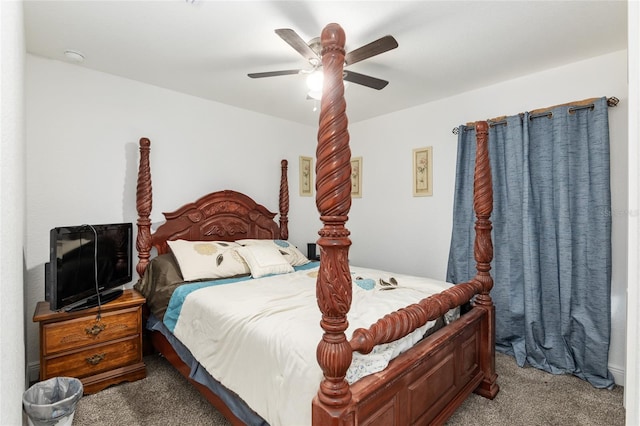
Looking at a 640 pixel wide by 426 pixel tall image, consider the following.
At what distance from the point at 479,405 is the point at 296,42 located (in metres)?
2.59

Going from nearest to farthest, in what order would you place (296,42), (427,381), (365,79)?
(427,381) → (296,42) → (365,79)

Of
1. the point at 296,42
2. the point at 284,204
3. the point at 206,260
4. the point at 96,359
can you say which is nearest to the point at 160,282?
the point at 206,260

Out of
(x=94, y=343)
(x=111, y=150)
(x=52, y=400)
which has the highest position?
(x=111, y=150)

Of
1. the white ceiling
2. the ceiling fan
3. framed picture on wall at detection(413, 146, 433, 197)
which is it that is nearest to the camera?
the ceiling fan

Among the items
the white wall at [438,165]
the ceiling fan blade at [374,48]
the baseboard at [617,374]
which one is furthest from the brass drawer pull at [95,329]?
the baseboard at [617,374]

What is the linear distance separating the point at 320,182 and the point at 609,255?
254 centimetres

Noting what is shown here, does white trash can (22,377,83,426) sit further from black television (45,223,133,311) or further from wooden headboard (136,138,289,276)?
wooden headboard (136,138,289,276)

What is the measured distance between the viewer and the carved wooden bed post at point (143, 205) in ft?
9.05

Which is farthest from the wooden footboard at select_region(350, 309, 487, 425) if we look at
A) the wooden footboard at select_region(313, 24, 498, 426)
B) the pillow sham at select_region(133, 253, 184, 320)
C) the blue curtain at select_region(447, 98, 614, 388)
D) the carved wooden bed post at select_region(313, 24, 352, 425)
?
the pillow sham at select_region(133, 253, 184, 320)

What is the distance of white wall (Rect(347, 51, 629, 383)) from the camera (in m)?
2.34

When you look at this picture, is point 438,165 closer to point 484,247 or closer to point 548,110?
point 548,110

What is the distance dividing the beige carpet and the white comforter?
418 millimetres

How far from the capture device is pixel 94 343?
217 cm

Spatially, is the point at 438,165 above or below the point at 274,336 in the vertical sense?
above
